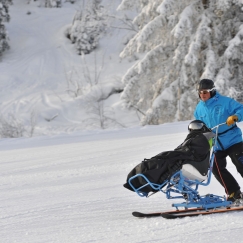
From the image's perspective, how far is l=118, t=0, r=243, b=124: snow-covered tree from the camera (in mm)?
16406

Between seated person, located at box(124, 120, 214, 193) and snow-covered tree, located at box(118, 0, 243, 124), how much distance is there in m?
11.4

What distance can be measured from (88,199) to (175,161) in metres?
1.84

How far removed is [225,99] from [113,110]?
19693 mm

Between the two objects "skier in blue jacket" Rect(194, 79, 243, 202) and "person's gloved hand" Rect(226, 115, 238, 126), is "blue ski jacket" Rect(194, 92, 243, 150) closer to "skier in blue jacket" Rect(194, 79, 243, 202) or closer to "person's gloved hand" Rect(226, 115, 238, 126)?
"skier in blue jacket" Rect(194, 79, 243, 202)

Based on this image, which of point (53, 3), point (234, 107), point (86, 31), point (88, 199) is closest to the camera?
point (234, 107)

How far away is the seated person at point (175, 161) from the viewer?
15.4 ft

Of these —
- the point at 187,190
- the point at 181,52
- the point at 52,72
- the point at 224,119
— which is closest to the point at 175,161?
the point at 187,190

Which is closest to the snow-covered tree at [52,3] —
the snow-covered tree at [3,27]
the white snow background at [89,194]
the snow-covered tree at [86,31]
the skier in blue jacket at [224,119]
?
the snow-covered tree at [3,27]

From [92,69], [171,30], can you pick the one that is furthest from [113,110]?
[171,30]

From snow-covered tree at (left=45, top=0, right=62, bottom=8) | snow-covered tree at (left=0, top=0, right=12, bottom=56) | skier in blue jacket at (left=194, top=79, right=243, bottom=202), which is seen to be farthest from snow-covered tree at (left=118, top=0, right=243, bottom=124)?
snow-covered tree at (left=45, top=0, right=62, bottom=8)

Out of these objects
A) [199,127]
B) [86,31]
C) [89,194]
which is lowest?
[86,31]

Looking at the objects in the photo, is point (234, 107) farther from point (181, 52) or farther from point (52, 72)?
point (52, 72)

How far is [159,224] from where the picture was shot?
4.72 meters

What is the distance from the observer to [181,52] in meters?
17.5
